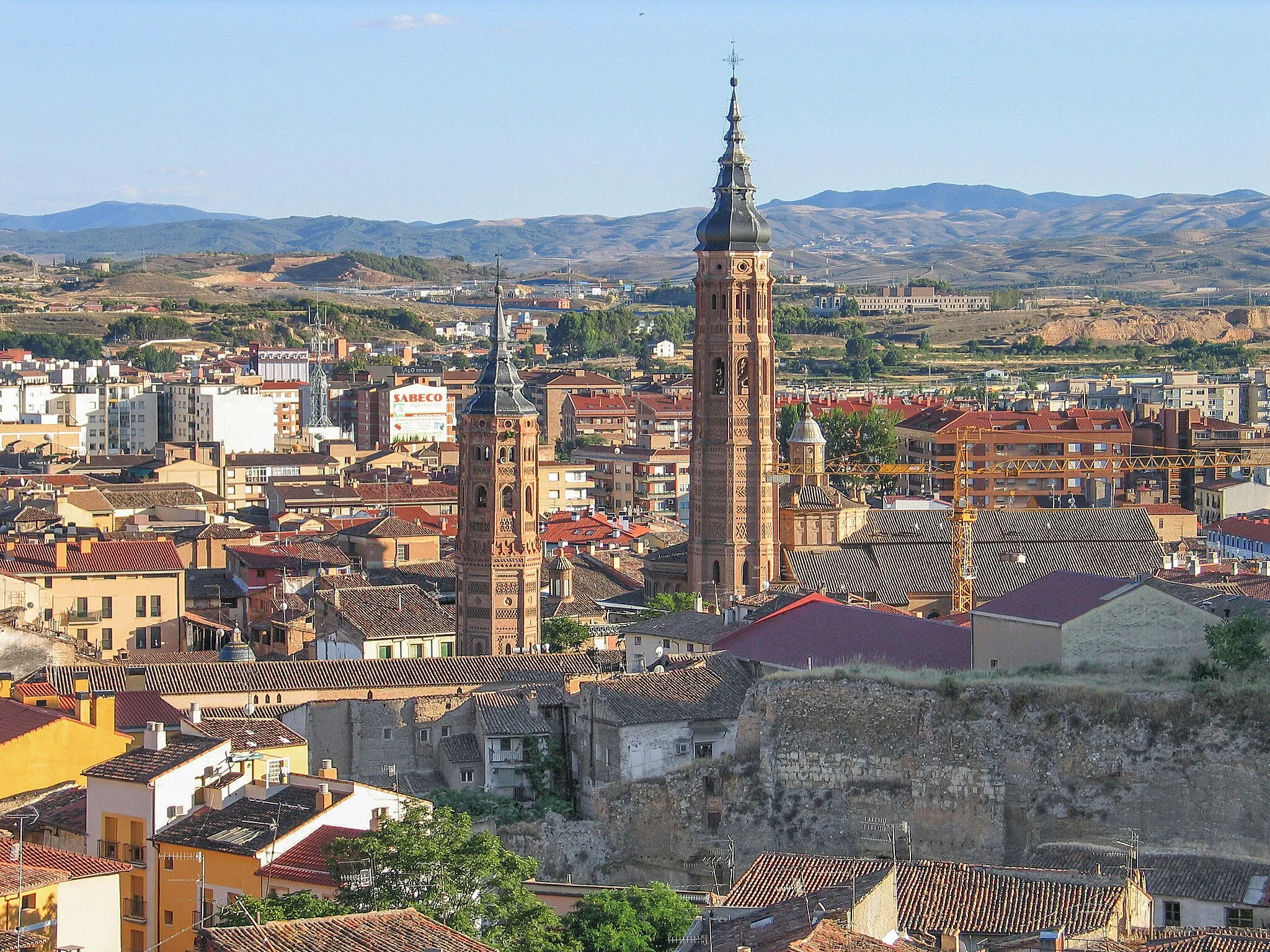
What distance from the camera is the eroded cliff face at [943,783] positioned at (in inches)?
1190

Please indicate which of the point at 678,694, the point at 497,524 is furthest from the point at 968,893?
the point at 497,524

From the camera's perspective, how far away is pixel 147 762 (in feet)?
88.2

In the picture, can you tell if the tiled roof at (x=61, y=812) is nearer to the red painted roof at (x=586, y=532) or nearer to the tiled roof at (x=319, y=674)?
the tiled roof at (x=319, y=674)

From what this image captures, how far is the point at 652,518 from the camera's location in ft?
261

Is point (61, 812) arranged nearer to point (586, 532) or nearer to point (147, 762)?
point (147, 762)

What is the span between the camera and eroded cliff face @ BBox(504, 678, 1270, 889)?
99.2ft

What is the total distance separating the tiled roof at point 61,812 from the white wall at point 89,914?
4516mm

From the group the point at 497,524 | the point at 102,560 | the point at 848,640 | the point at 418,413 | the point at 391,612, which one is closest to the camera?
the point at 848,640

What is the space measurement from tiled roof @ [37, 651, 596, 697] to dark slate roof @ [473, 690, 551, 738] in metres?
2.57

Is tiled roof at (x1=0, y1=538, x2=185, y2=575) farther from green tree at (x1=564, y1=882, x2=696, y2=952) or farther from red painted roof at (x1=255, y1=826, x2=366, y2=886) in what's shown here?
green tree at (x1=564, y1=882, x2=696, y2=952)

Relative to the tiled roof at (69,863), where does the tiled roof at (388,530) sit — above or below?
below

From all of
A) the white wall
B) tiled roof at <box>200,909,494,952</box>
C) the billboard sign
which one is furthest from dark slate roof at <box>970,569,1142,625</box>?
the billboard sign

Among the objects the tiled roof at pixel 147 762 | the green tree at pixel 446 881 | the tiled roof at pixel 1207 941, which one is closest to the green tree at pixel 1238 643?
the tiled roof at pixel 1207 941

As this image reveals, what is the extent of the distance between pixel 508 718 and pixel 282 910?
15.5 m
